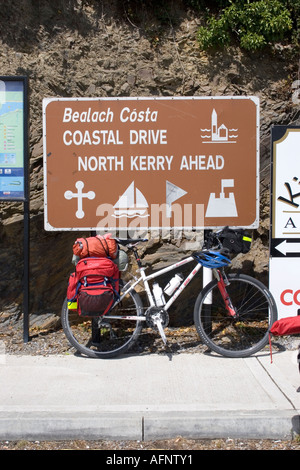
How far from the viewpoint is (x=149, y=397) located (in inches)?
153

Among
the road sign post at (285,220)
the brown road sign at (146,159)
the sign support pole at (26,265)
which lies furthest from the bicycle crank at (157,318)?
the sign support pole at (26,265)

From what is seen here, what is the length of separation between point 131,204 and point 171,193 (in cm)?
43

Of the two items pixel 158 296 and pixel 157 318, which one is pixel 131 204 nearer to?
pixel 158 296

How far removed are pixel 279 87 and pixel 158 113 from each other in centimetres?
201

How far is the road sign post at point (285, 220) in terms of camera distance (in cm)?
493

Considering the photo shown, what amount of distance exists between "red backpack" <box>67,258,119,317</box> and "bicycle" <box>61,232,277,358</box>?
0.83 feet

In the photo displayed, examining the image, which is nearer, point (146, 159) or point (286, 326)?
point (286, 326)

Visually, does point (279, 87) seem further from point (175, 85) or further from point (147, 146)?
point (147, 146)

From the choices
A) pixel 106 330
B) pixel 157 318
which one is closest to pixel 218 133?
pixel 157 318

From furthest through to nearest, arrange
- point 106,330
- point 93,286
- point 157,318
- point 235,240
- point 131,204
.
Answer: point 106,330 < point 131,204 < point 235,240 < point 157,318 < point 93,286

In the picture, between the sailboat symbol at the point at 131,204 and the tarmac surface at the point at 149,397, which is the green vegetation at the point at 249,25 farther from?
the tarmac surface at the point at 149,397

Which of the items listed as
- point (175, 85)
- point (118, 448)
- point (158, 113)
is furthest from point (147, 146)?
point (118, 448)

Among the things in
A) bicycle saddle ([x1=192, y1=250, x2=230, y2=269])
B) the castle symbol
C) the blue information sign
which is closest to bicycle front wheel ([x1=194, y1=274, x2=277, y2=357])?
bicycle saddle ([x1=192, y1=250, x2=230, y2=269])

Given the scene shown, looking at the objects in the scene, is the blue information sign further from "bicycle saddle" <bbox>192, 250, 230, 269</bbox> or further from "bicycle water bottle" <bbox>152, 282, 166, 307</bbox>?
"bicycle saddle" <bbox>192, 250, 230, 269</bbox>
